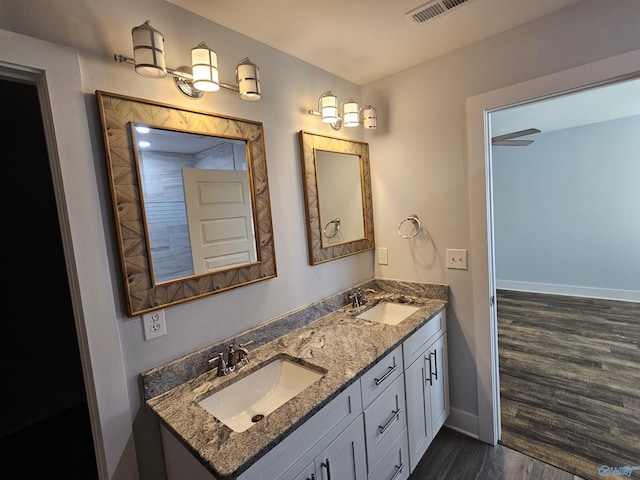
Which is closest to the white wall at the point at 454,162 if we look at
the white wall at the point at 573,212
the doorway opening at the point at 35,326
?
the doorway opening at the point at 35,326

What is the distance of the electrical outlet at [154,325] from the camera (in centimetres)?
118

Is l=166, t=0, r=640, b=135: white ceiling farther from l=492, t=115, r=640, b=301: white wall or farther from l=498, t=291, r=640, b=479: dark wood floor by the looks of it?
l=492, t=115, r=640, b=301: white wall

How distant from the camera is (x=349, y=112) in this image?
1.88 meters

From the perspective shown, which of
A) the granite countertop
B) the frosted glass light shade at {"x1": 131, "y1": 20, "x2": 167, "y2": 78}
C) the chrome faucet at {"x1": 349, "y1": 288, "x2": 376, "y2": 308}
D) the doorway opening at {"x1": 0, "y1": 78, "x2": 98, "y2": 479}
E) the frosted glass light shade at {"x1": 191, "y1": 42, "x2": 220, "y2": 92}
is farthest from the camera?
the doorway opening at {"x1": 0, "y1": 78, "x2": 98, "y2": 479}

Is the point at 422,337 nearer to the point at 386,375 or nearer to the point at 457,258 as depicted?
the point at 386,375

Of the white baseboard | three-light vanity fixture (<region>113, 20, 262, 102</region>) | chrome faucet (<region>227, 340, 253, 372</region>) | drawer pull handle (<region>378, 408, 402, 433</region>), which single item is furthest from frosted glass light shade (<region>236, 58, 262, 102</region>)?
the white baseboard

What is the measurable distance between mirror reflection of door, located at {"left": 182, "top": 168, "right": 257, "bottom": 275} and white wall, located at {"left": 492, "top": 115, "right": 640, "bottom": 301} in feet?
15.9

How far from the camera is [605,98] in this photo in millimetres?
3016

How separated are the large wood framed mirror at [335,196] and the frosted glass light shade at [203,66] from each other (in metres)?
0.68

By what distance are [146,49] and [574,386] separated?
136 inches

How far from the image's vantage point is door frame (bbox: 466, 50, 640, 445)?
158cm

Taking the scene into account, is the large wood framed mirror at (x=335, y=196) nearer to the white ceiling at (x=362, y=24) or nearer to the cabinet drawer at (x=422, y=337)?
the white ceiling at (x=362, y=24)

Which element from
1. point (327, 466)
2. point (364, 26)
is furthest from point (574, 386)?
point (364, 26)

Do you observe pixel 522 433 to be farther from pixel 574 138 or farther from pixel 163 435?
pixel 574 138
